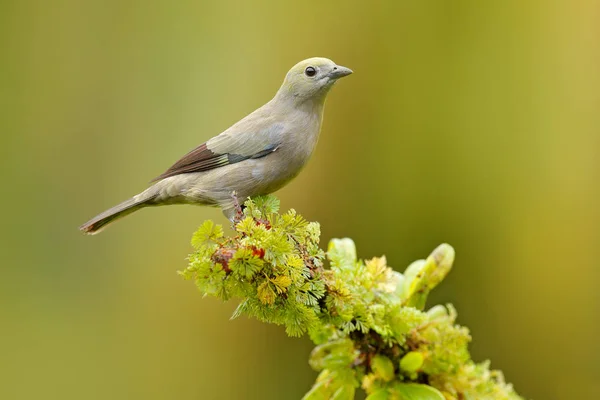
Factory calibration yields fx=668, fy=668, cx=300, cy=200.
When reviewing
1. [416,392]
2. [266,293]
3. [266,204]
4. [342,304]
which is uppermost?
[266,204]

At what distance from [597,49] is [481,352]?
225 cm

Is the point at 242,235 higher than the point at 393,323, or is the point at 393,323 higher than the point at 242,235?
the point at 242,235

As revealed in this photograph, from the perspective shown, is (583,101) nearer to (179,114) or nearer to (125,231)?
(179,114)

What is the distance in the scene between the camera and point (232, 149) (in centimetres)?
224

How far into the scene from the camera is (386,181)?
4.79 meters

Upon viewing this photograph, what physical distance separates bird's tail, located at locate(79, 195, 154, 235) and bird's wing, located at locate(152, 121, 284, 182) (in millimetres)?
131

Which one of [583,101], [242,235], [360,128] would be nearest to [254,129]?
[242,235]

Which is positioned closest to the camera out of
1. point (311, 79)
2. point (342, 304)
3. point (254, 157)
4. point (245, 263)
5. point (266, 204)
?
point (245, 263)

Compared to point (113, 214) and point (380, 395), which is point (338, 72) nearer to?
point (113, 214)

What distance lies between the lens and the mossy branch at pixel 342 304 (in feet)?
4.83

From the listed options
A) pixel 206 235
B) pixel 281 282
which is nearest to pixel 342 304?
pixel 281 282

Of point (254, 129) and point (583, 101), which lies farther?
point (583, 101)

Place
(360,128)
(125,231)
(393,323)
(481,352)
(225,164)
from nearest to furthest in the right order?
(393,323) < (225,164) < (481,352) < (360,128) < (125,231)

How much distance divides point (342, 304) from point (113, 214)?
3.10 feet
